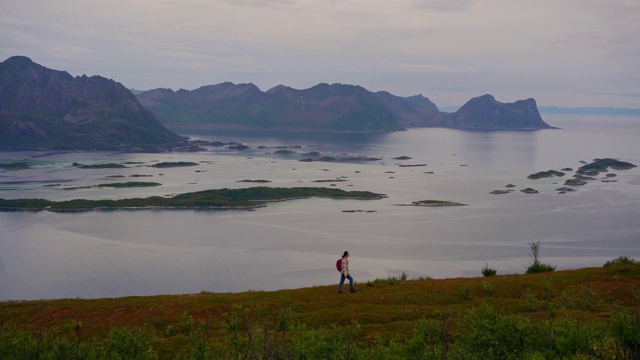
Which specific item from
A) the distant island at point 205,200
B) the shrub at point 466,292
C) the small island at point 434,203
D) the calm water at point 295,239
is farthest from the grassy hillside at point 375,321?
the distant island at point 205,200

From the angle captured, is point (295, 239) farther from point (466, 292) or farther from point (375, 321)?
point (375, 321)

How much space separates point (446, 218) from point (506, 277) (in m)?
→ 87.0

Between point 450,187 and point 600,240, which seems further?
point 450,187

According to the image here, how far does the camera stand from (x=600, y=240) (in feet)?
330

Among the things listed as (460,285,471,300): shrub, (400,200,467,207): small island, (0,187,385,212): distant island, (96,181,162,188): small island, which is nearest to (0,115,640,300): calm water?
(400,200,467,207): small island

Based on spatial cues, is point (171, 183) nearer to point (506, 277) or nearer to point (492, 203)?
point (492, 203)

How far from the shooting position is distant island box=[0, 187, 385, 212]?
132250 mm

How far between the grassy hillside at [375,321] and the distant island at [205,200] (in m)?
103

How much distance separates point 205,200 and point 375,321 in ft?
380

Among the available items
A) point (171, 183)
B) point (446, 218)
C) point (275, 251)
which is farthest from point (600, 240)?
point (171, 183)

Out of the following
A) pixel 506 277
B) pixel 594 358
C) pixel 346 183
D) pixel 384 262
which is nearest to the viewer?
pixel 594 358

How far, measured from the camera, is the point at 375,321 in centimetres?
2694

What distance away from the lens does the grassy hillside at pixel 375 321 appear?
1875 cm

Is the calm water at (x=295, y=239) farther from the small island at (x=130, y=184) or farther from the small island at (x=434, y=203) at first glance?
the small island at (x=130, y=184)
